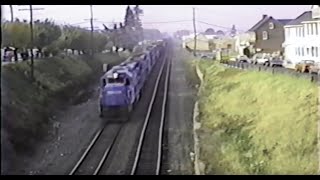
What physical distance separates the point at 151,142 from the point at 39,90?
5.75 m

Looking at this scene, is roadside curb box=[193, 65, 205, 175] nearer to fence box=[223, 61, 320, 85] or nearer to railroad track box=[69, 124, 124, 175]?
railroad track box=[69, 124, 124, 175]

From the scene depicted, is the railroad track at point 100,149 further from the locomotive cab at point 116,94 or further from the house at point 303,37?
the house at point 303,37

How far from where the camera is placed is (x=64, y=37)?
82.7 ft

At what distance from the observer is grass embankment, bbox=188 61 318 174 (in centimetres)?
795

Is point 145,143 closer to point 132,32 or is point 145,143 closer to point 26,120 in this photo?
point 26,120

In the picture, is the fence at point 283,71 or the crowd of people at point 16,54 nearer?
the fence at point 283,71

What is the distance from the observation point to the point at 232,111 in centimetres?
1249

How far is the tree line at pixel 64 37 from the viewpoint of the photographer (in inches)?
711

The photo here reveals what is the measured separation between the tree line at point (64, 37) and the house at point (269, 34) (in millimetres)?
6328

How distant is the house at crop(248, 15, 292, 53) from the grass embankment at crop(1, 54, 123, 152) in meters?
8.50

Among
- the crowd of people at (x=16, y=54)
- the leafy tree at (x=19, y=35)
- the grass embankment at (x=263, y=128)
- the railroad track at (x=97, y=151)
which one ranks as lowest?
the railroad track at (x=97, y=151)

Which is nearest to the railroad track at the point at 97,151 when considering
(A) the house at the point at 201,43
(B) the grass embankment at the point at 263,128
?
(B) the grass embankment at the point at 263,128

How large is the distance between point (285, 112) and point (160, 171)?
8.90 ft

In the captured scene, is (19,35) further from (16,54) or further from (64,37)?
(64,37)
